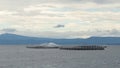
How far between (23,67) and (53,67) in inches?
382

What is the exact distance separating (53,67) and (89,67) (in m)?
11.1

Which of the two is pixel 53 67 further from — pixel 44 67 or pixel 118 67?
pixel 118 67

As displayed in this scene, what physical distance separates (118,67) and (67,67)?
15.8 m

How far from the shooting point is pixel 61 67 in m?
115

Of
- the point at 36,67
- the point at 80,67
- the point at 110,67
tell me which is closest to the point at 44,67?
the point at 36,67

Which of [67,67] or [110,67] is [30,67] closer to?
[67,67]

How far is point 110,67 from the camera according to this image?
115875mm

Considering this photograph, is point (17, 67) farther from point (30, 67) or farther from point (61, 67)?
point (61, 67)

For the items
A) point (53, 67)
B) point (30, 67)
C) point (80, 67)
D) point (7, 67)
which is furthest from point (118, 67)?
point (7, 67)

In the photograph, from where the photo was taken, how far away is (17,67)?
Result: 11762 centimetres

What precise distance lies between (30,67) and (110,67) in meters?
24.9

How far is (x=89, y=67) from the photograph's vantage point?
11469 centimetres

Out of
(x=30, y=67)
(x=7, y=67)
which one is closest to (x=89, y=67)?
(x=30, y=67)

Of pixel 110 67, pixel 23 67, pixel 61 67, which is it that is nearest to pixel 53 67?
pixel 61 67
